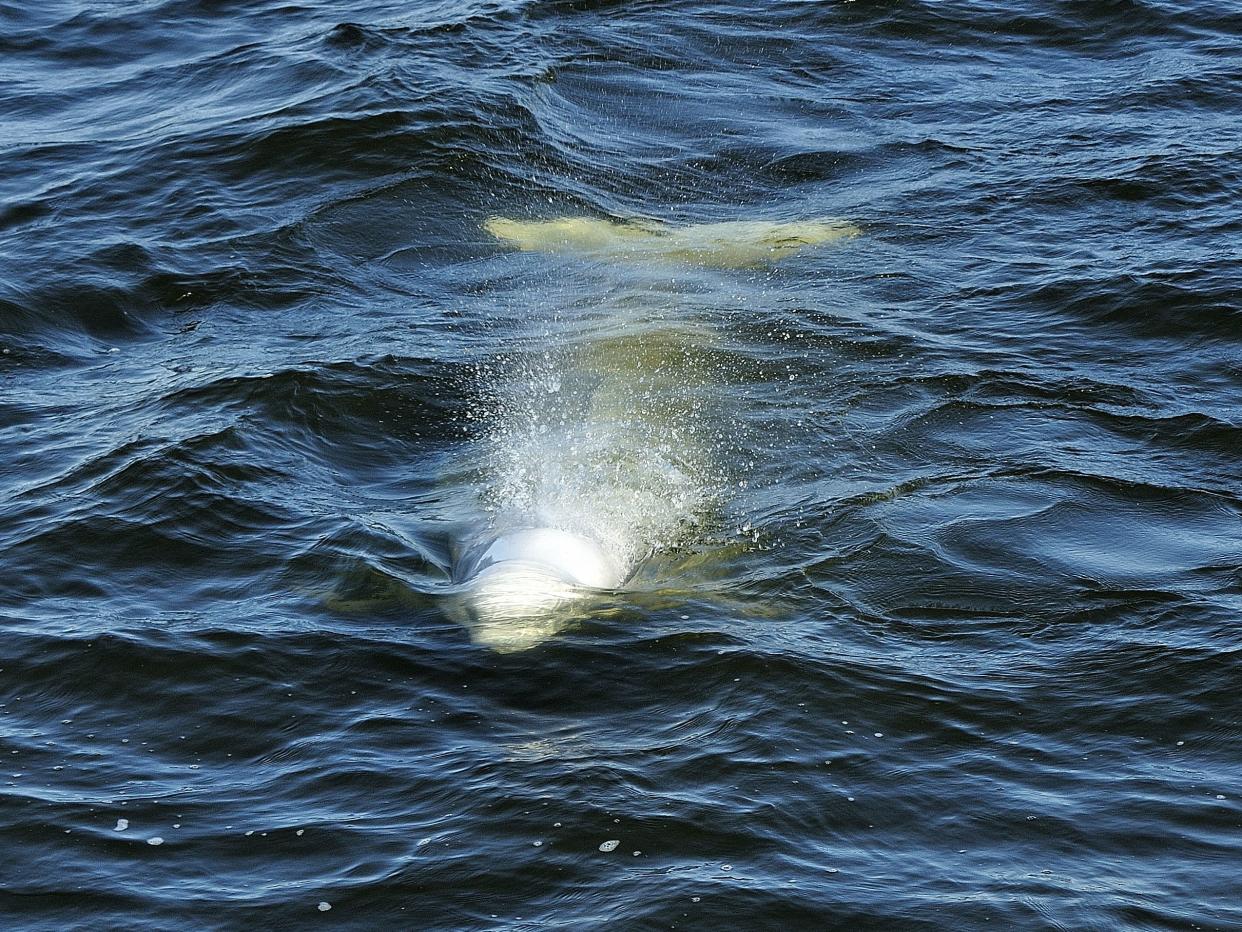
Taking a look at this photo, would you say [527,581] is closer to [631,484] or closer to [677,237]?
[631,484]

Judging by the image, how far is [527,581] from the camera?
8.23 metres

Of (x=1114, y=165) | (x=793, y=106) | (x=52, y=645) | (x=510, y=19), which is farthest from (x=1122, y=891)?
(x=510, y=19)

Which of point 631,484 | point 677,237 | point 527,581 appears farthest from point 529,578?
point 677,237

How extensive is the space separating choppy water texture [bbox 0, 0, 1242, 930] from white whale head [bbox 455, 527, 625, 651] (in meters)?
0.15

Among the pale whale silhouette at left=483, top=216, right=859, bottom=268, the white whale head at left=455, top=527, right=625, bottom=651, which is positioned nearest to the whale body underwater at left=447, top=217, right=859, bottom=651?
the white whale head at left=455, top=527, right=625, bottom=651

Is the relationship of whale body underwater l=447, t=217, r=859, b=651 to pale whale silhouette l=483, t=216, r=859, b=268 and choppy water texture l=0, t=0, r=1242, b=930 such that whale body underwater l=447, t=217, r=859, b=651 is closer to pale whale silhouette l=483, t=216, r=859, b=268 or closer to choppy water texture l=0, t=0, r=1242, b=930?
choppy water texture l=0, t=0, r=1242, b=930

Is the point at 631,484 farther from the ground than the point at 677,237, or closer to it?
closer to it

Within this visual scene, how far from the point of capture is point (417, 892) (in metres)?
6.38

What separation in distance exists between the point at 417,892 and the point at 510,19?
13.3m

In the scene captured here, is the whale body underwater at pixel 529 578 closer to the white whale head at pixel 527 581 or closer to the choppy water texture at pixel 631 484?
the white whale head at pixel 527 581

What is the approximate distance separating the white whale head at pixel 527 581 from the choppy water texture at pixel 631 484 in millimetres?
153

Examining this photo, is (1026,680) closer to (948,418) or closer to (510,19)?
(948,418)

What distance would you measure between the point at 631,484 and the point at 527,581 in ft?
4.93

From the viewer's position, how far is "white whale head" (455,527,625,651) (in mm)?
7988
